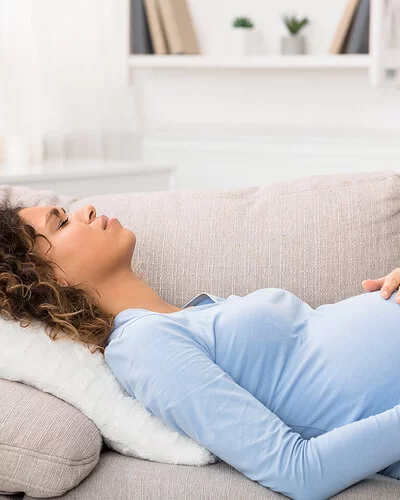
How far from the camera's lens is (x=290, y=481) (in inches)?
51.4

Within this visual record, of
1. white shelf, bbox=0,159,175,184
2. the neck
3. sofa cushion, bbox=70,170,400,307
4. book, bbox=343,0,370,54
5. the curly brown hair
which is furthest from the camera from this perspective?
book, bbox=343,0,370,54

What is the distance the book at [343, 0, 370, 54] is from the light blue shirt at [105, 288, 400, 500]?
1787 millimetres

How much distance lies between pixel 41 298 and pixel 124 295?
16 centimetres

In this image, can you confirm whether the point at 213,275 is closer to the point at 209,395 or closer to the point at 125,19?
the point at 209,395

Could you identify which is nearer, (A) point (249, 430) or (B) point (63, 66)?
(A) point (249, 430)

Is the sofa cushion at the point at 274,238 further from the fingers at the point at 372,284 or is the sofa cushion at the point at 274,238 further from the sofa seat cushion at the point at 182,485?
the sofa seat cushion at the point at 182,485

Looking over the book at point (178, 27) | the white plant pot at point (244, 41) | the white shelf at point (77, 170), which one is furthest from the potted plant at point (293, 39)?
the white shelf at point (77, 170)

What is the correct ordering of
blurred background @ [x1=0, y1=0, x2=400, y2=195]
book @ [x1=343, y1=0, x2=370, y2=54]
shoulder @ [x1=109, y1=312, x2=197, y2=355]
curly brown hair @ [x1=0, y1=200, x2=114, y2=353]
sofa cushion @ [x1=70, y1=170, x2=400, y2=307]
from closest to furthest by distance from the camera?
shoulder @ [x1=109, y1=312, x2=197, y2=355] < curly brown hair @ [x1=0, y1=200, x2=114, y2=353] < sofa cushion @ [x1=70, y1=170, x2=400, y2=307] < book @ [x1=343, y1=0, x2=370, y2=54] < blurred background @ [x1=0, y1=0, x2=400, y2=195]

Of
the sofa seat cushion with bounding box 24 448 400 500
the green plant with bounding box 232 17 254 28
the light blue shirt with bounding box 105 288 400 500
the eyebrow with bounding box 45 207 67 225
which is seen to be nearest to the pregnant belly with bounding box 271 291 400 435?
the light blue shirt with bounding box 105 288 400 500

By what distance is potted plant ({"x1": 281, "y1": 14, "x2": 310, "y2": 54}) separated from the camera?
3307 millimetres

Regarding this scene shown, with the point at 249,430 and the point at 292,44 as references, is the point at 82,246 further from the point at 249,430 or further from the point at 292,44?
the point at 292,44

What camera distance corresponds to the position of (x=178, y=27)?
3426mm

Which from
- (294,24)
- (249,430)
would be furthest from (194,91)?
(249,430)

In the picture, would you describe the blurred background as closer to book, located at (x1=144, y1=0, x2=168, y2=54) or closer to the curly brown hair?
book, located at (x1=144, y1=0, x2=168, y2=54)
